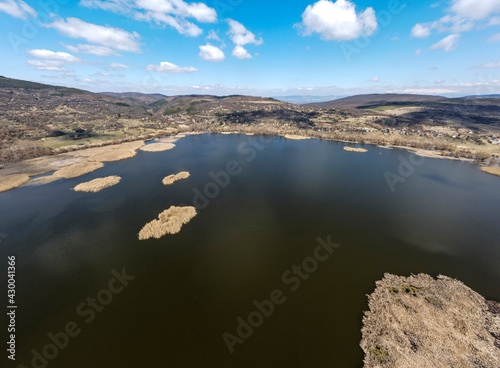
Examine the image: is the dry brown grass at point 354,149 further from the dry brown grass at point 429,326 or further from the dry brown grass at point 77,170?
the dry brown grass at point 77,170

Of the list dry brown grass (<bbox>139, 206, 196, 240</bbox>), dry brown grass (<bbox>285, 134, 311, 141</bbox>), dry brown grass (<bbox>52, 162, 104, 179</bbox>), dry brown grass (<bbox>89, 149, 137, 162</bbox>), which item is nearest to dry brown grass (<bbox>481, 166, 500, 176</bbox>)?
dry brown grass (<bbox>285, 134, 311, 141</bbox>)

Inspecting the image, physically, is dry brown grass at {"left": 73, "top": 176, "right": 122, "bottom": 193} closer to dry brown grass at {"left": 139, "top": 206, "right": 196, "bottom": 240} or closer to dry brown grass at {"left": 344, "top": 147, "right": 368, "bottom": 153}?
dry brown grass at {"left": 139, "top": 206, "right": 196, "bottom": 240}

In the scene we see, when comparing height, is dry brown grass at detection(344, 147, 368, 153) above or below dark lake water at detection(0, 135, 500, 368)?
above

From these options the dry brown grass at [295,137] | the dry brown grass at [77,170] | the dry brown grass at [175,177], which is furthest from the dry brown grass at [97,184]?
the dry brown grass at [295,137]

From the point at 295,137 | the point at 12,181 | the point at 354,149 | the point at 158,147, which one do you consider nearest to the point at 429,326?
the point at 354,149

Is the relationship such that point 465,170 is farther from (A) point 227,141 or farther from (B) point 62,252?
(B) point 62,252

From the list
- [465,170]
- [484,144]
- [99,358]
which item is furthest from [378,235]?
[484,144]
